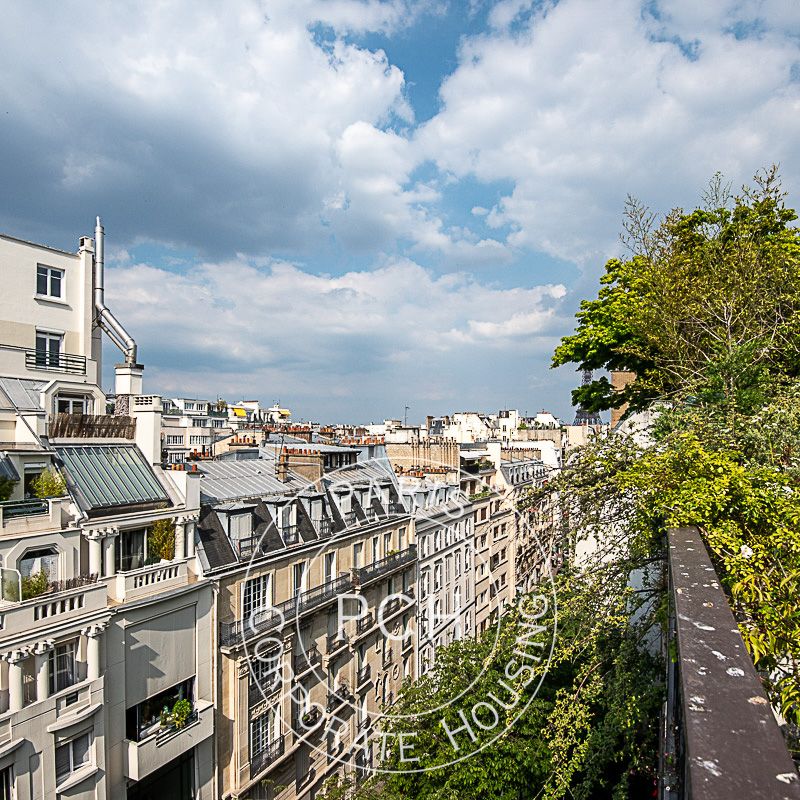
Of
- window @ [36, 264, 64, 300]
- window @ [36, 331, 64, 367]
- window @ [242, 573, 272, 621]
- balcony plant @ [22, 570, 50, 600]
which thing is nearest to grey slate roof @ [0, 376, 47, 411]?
window @ [36, 331, 64, 367]

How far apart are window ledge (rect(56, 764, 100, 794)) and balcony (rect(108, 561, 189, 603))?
397 centimetres

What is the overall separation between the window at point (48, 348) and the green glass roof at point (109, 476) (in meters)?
4.39

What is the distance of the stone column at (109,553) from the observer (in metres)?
16.3

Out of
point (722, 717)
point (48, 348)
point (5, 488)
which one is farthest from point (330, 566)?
point (722, 717)

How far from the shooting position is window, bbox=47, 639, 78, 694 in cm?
1446

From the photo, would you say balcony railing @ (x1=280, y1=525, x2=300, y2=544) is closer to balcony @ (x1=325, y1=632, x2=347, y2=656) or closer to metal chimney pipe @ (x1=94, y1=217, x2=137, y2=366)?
balcony @ (x1=325, y1=632, x2=347, y2=656)

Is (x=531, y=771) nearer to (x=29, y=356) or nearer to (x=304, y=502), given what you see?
(x=304, y=502)

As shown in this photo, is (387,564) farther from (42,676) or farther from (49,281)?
(49,281)

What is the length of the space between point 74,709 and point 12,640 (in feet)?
8.67

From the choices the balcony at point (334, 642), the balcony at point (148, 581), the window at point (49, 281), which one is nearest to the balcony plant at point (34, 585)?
the balcony at point (148, 581)

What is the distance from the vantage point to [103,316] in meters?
22.4

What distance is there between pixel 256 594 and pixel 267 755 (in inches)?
220

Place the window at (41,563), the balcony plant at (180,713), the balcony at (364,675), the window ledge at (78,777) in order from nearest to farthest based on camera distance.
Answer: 1. the window ledge at (78,777)
2. the window at (41,563)
3. the balcony plant at (180,713)
4. the balcony at (364,675)

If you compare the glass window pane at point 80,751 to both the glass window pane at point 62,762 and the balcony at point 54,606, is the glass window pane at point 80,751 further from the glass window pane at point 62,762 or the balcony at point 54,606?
the balcony at point 54,606
